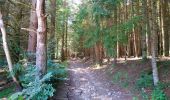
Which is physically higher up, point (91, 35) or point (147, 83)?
point (91, 35)

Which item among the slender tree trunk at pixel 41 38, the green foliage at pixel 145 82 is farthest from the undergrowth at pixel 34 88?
the green foliage at pixel 145 82

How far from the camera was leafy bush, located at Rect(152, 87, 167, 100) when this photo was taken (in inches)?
380

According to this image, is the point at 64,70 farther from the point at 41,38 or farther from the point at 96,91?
the point at 41,38

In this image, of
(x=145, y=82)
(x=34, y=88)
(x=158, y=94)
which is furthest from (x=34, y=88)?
(x=145, y=82)

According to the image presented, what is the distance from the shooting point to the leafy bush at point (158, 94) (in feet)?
31.7

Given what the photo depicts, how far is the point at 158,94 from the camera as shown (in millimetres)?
9945

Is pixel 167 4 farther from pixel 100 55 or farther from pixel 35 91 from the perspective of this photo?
pixel 35 91

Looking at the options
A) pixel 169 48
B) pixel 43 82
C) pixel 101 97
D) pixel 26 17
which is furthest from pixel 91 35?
pixel 43 82

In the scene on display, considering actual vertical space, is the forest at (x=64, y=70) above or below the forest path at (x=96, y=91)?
above

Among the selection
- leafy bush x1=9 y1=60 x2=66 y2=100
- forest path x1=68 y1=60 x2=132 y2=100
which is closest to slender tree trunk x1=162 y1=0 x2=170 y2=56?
forest path x1=68 y1=60 x2=132 y2=100

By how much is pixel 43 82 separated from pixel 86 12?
10.9 m

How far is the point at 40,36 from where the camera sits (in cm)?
1012

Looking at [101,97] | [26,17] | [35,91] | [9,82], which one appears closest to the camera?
[35,91]

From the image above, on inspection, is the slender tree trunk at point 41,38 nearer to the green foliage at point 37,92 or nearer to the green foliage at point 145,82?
the green foliage at point 37,92
